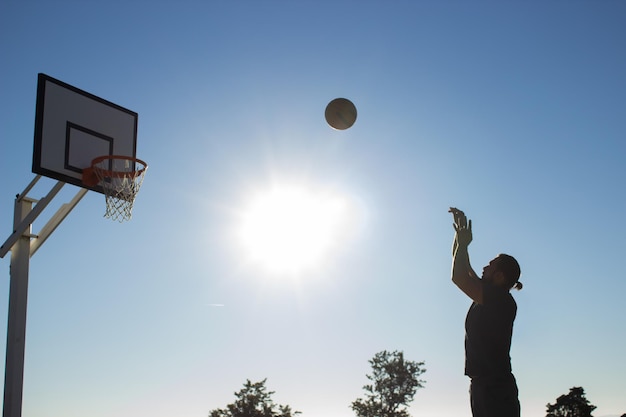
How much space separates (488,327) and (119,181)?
7.96 metres

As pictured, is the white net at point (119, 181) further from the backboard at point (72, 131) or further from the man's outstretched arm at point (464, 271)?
the man's outstretched arm at point (464, 271)

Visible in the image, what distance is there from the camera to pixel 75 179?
36.9ft

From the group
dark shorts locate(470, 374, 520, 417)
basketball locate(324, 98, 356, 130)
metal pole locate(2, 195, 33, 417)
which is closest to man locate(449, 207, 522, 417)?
dark shorts locate(470, 374, 520, 417)

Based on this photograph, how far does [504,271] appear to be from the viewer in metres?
5.73

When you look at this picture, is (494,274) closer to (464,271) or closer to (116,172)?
(464,271)

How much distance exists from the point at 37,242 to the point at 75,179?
115cm

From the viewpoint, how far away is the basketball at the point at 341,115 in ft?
37.5

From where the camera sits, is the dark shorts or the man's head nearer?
the dark shorts

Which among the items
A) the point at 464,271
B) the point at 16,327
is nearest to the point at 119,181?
the point at 16,327

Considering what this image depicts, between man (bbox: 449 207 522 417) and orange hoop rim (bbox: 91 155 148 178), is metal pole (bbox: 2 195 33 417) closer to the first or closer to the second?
orange hoop rim (bbox: 91 155 148 178)

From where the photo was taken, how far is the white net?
1167cm

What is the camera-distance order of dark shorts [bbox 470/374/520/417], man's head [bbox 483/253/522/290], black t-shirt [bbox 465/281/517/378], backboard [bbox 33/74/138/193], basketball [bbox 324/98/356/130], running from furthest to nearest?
basketball [bbox 324/98/356/130], backboard [bbox 33/74/138/193], man's head [bbox 483/253/522/290], black t-shirt [bbox 465/281/517/378], dark shorts [bbox 470/374/520/417]

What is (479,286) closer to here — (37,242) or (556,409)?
(37,242)

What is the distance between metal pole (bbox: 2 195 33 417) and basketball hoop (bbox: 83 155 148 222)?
1.32m
